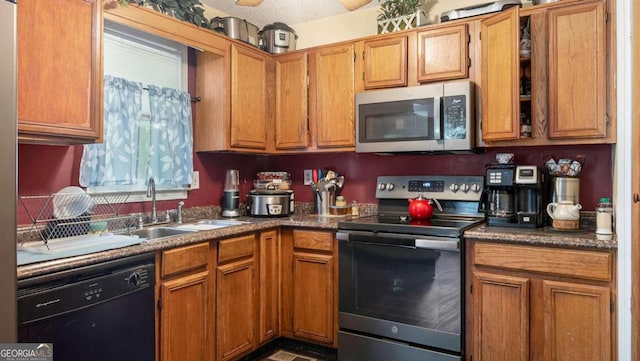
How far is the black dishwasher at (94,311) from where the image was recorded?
58.4 inches

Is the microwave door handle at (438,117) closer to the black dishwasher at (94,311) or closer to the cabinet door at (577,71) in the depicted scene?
the cabinet door at (577,71)

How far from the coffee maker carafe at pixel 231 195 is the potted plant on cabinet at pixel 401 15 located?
1504mm

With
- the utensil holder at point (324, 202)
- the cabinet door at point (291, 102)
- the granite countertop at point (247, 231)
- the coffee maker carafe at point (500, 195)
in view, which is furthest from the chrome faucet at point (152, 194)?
the coffee maker carafe at point (500, 195)

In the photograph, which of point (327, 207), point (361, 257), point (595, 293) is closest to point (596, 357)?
point (595, 293)

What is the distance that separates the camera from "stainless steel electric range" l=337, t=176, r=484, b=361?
2248mm

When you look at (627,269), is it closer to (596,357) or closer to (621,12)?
(596,357)

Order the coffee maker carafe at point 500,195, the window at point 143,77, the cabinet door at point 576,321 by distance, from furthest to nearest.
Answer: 1. the window at point 143,77
2. the coffee maker carafe at point 500,195
3. the cabinet door at point 576,321

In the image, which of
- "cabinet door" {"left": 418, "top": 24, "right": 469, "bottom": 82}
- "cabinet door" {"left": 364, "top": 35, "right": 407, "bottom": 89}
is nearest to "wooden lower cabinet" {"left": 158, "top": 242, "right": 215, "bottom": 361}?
"cabinet door" {"left": 364, "top": 35, "right": 407, "bottom": 89}

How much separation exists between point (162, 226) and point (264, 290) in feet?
2.55

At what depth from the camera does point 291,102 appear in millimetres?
3191

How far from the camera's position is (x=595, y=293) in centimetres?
194

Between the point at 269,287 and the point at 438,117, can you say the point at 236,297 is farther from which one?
the point at 438,117

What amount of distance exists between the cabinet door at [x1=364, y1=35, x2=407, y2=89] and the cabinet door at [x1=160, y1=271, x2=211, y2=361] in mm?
1681

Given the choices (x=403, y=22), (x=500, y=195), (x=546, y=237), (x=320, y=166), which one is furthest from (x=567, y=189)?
(x=320, y=166)
